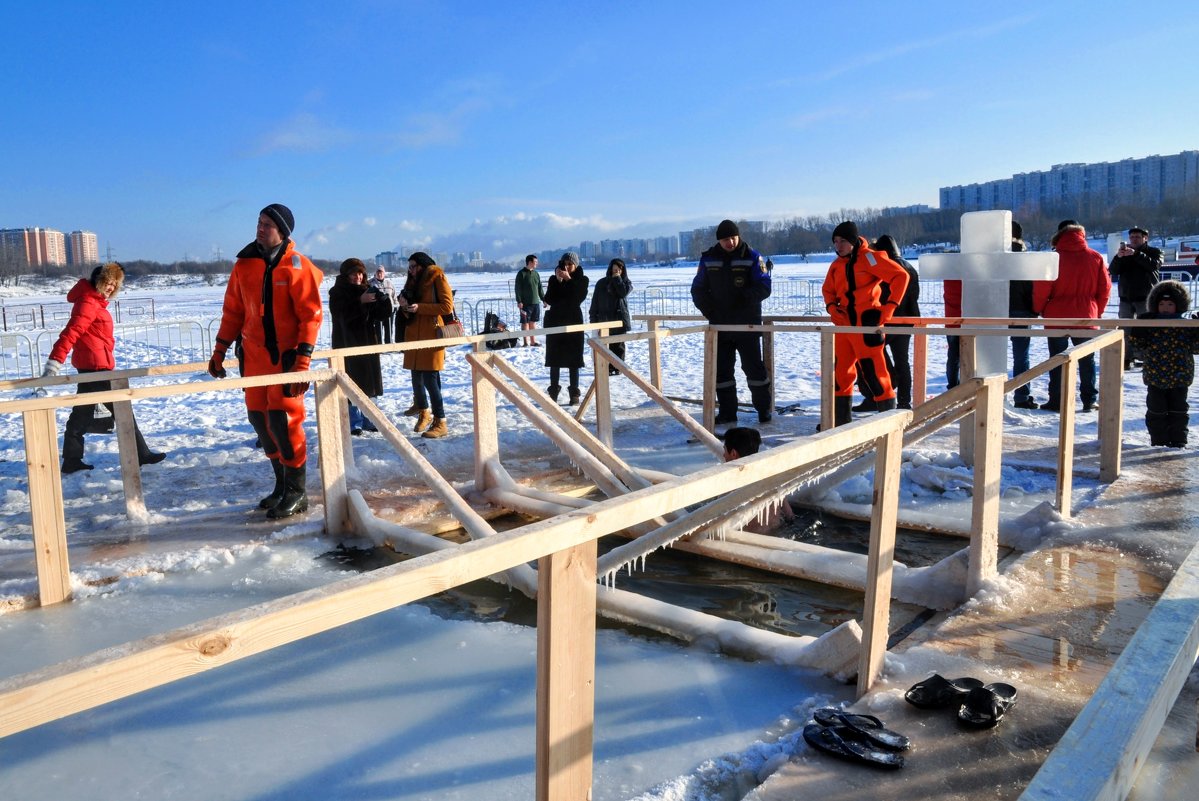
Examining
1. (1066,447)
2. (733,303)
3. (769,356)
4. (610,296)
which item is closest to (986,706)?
(1066,447)

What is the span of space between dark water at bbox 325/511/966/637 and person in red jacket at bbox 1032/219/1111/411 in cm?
407

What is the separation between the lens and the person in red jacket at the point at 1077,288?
27.5 ft

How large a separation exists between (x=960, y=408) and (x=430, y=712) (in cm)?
251

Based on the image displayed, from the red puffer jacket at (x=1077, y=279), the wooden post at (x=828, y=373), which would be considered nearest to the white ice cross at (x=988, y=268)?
the wooden post at (x=828, y=373)

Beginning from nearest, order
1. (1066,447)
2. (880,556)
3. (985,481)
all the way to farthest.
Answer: (880,556)
(985,481)
(1066,447)

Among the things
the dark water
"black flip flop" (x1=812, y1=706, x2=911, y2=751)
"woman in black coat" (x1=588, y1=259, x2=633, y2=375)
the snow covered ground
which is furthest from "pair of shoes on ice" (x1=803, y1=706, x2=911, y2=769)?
"woman in black coat" (x1=588, y1=259, x2=633, y2=375)

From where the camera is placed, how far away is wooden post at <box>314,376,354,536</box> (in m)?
5.16

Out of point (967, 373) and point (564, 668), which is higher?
point (967, 373)

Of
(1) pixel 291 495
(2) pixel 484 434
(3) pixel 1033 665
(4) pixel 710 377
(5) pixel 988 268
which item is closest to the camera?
(3) pixel 1033 665

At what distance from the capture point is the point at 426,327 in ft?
27.1

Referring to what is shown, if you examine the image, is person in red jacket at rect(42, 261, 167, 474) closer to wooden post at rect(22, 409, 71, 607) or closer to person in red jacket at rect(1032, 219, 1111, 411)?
wooden post at rect(22, 409, 71, 607)

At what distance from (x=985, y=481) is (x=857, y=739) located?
159cm

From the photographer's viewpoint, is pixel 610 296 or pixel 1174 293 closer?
pixel 1174 293

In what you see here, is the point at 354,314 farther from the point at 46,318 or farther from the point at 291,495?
the point at 46,318
